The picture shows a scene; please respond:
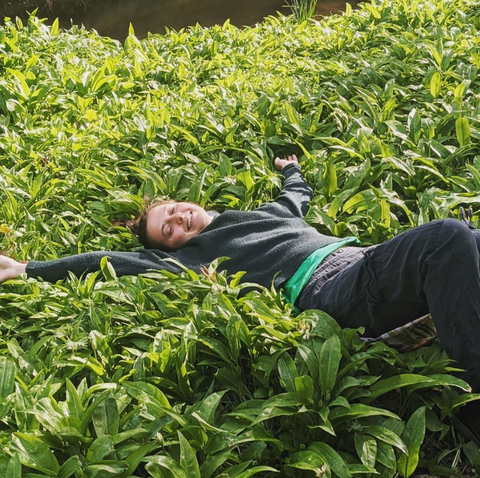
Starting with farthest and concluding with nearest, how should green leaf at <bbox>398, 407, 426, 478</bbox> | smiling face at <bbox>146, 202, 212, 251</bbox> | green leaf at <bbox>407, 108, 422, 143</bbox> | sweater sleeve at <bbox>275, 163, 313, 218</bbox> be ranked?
green leaf at <bbox>407, 108, 422, 143</bbox>, sweater sleeve at <bbox>275, 163, 313, 218</bbox>, smiling face at <bbox>146, 202, 212, 251</bbox>, green leaf at <bbox>398, 407, 426, 478</bbox>

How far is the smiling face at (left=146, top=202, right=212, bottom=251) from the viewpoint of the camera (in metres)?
3.14

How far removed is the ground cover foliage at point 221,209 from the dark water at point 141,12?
4.99m

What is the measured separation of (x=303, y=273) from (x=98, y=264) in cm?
95

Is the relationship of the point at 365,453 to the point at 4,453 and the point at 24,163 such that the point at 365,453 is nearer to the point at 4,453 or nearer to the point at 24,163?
the point at 4,453

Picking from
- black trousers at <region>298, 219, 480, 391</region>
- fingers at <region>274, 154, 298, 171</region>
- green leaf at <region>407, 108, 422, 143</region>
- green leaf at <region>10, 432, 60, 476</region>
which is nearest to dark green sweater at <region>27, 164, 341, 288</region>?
black trousers at <region>298, 219, 480, 391</region>

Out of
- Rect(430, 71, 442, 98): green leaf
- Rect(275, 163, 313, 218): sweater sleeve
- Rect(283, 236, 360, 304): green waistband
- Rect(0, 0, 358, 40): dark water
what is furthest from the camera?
Rect(0, 0, 358, 40): dark water

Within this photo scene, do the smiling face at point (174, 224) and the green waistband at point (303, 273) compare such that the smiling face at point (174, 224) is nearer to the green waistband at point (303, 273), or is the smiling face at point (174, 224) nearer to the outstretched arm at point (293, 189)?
the outstretched arm at point (293, 189)

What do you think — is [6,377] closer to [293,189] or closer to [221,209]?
[221,209]

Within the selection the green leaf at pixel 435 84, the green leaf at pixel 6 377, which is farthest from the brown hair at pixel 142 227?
the green leaf at pixel 435 84

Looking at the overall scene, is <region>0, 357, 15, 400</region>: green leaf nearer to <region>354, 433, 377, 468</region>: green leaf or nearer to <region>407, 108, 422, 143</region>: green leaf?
<region>354, 433, 377, 468</region>: green leaf

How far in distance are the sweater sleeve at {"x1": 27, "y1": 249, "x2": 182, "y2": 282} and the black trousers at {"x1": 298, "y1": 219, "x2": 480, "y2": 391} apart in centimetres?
78

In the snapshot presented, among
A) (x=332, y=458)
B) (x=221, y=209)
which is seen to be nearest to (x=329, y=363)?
(x=332, y=458)

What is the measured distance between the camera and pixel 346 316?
249 centimetres

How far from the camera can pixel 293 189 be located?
353cm
